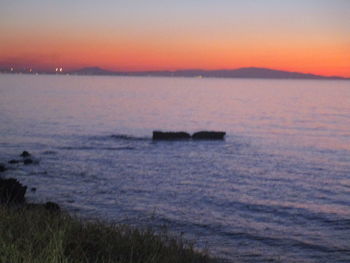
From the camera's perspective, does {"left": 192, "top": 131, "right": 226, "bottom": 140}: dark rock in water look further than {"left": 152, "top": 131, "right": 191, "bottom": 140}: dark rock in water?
Yes

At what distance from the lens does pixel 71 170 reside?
29.1 meters

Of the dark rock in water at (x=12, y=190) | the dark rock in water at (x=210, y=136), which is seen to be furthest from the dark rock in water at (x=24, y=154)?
the dark rock in water at (x=210, y=136)

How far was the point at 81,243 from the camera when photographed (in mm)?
9586

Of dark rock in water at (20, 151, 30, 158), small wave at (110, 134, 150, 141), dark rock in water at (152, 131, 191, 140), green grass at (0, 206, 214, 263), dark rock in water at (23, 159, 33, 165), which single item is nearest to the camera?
green grass at (0, 206, 214, 263)

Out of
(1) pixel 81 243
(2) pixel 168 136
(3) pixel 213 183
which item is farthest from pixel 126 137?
(1) pixel 81 243

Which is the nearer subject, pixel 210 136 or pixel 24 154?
pixel 24 154

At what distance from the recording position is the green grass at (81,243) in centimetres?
841

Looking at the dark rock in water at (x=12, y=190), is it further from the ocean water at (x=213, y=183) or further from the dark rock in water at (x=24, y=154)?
the dark rock in water at (x=24, y=154)

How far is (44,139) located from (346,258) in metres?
32.6

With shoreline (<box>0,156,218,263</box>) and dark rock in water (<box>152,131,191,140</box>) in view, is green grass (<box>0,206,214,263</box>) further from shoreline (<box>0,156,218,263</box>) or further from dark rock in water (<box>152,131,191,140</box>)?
dark rock in water (<box>152,131,191,140</box>)

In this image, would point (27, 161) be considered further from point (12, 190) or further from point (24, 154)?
point (12, 190)

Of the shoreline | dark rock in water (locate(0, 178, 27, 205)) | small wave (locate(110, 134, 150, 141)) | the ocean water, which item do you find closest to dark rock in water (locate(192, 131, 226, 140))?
the ocean water

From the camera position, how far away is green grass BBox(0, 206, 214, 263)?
8.41 metres

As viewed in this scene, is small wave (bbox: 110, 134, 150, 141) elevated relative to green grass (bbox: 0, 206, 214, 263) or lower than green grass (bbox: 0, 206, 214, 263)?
lower
